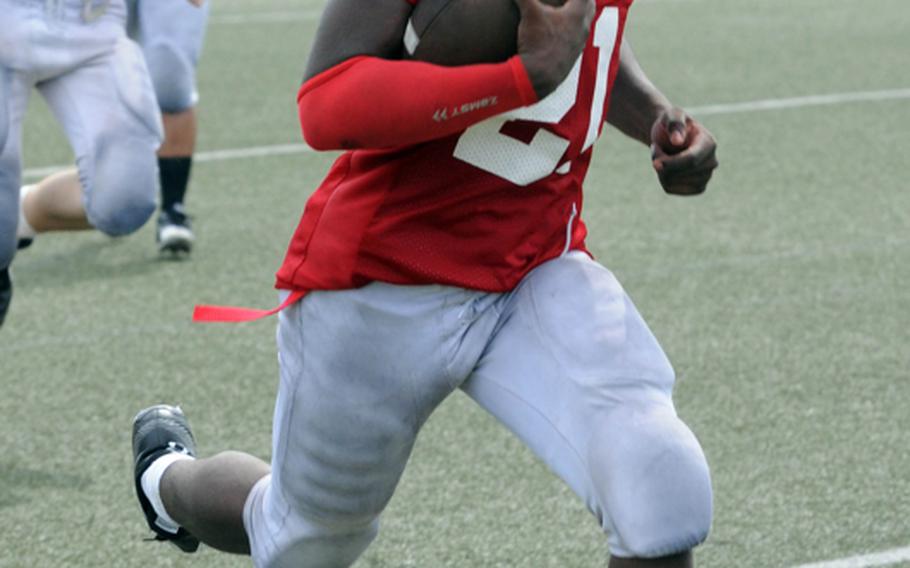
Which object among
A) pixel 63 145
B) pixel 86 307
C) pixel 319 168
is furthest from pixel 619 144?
pixel 86 307

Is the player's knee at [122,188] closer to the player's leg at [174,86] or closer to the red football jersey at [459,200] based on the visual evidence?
the player's leg at [174,86]

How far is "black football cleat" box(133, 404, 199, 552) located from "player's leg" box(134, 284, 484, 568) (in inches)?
18.3

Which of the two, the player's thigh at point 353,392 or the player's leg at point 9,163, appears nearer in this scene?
the player's thigh at point 353,392

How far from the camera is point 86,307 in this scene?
211 inches

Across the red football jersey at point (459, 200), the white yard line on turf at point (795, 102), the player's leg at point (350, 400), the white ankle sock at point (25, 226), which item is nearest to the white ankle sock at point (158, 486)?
the player's leg at point (350, 400)

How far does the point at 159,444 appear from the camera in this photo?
10.6ft

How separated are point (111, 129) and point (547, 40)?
232 cm

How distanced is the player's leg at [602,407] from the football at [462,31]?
0.36 metres

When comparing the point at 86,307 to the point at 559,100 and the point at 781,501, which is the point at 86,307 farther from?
the point at 559,100

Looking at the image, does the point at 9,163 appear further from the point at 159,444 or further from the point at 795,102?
the point at 795,102

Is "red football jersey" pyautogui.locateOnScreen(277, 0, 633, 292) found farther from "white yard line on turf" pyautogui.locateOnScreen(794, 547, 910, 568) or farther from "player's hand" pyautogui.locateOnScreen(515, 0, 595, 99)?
"white yard line on turf" pyautogui.locateOnScreen(794, 547, 910, 568)

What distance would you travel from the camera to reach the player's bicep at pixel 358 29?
2.37 metres

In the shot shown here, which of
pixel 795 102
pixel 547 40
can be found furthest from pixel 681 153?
pixel 795 102

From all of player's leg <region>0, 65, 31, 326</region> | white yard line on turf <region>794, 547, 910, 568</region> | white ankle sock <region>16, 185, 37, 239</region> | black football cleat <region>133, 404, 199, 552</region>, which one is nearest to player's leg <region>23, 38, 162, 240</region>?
player's leg <region>0, 65, 31, 326</region>
